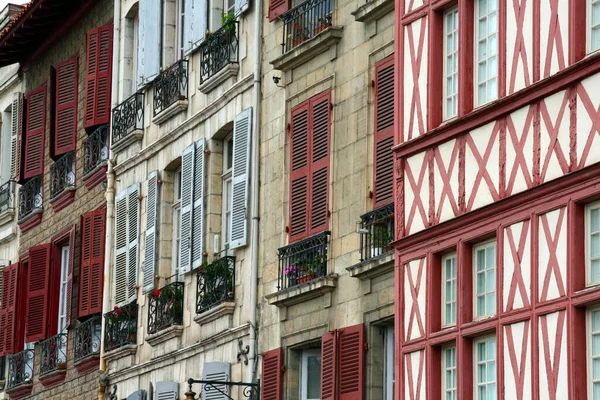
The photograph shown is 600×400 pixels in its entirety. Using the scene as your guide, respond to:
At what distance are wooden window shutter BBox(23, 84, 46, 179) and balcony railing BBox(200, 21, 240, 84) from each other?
8.47 m

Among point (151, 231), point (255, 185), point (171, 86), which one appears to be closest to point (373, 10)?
point (255, 185)

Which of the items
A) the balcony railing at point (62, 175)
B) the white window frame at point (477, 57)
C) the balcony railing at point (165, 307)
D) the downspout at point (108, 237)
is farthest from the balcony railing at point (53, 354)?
the white window frame at point (477, 57)

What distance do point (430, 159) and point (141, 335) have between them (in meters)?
10.3

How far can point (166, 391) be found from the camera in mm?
26703

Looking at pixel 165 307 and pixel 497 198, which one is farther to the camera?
pixel 165 307

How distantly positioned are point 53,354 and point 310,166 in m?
10.8

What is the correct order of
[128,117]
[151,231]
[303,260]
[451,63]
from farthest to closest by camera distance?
[128,117] < [151,231] < [303,260] < [451,63]

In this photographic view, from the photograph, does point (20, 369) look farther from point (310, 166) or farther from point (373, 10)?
point (373, 10)

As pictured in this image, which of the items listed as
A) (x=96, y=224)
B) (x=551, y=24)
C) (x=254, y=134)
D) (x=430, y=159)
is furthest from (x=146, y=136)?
(x=551, y=24)

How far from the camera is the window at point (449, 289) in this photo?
60.4 feet

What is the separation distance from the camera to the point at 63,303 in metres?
33.3

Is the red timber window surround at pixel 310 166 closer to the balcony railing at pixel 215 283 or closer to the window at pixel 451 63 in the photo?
the balcony railing at pixel 215 283

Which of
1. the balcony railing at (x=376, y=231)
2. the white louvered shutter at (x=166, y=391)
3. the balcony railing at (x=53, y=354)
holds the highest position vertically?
the balcony railing at (x=53, y=354)

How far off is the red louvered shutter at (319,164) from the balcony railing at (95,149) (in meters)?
8.39
